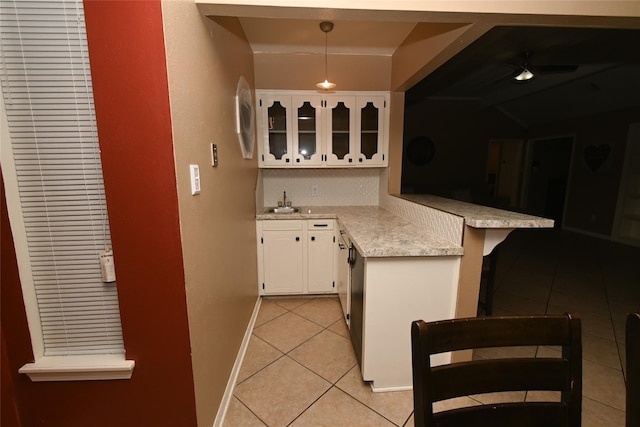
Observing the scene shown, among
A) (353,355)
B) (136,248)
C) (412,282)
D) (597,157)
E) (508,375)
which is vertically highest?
(597,157)

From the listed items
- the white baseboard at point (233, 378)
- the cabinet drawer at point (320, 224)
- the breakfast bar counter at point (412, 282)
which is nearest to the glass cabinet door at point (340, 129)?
the cabinet drawer at point (320, 224)

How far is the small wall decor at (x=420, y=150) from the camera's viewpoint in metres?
4.58

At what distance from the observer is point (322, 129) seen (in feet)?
9.12

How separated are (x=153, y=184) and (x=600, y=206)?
23.4 ft

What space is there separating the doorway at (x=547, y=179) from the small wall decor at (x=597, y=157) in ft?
1.60

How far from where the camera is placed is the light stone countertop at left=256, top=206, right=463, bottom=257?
59.2 inches

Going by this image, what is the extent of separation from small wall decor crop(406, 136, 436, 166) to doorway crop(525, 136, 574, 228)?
304cm

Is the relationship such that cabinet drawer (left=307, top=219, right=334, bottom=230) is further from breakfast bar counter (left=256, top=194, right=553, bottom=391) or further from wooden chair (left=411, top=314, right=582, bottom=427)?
wooden chair (left=411, top=314, right=582, bottom=427)

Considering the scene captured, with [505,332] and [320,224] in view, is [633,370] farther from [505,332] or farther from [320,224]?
[320,224]

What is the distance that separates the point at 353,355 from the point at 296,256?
107 cm

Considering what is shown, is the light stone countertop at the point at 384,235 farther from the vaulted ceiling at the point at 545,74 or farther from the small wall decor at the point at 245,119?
the vaulted ceiling at the point at 545,74

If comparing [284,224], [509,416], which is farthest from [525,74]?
[509,416]

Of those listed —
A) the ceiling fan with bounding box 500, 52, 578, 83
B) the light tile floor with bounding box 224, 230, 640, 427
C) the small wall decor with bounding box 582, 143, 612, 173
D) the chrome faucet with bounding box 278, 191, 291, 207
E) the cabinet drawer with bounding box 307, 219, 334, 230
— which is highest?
the ceiling fan with bounding box 500, 52, 578, 83

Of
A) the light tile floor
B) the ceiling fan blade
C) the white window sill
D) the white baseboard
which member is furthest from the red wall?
the ceiling fan blade
